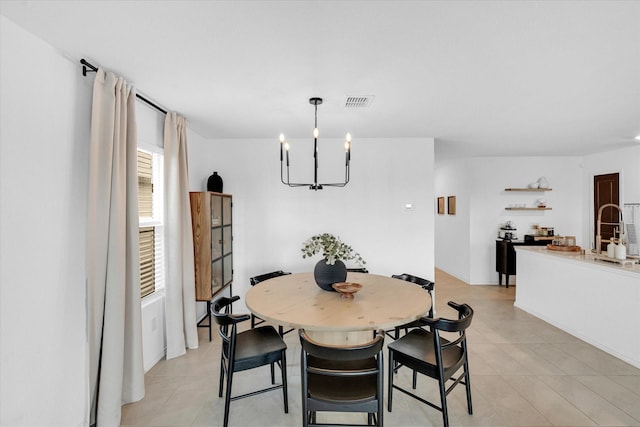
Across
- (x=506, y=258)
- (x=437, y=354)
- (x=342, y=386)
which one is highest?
(x=506, y=258)

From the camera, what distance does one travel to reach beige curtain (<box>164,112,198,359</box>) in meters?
3.18

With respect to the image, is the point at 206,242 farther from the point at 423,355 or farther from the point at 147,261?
the point at 423,355

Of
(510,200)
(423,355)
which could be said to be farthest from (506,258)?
(423,355)

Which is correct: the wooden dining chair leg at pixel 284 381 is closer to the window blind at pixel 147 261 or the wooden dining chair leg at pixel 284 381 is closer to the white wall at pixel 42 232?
the white wall at pixel 42 232

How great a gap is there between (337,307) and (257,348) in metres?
0.67

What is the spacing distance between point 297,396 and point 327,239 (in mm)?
1302

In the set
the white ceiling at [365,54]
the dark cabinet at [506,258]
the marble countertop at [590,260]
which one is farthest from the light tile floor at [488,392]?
the white ceiling at [365,54]

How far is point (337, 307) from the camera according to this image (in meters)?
2.32

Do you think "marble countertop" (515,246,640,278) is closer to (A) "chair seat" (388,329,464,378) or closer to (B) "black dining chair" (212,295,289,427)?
(A) "chair seat" (388,329,464,378)

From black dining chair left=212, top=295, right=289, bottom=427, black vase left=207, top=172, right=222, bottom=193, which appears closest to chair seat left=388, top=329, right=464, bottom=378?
black dining chair left=212, top=295, right=289, bottom=427

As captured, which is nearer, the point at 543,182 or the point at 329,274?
the point at 329,274

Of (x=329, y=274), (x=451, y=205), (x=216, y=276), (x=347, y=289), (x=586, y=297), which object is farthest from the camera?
(x=451, y=205)

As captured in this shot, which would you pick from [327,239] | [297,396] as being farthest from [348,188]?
[297,396]

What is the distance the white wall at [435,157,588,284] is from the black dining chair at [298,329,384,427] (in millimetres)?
5186
